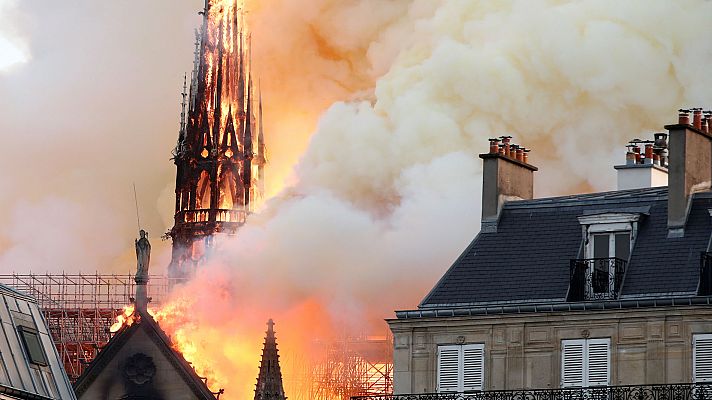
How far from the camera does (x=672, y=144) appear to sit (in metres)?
63.1

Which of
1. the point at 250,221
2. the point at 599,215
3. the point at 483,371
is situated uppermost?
the point at 250,221

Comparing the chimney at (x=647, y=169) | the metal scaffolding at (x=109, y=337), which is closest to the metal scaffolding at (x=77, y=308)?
the metal scaffolding at (x=109, y=337)

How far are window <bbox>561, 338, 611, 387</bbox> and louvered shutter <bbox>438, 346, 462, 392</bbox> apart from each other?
2.72 meters

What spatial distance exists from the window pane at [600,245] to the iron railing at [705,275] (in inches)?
121

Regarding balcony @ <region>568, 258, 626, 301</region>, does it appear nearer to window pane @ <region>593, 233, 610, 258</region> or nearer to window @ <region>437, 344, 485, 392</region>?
window pane @ <region>593, 233, 610, 258</region>

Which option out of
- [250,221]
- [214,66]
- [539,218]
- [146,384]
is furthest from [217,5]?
[539,218]

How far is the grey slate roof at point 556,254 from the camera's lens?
61094 mm

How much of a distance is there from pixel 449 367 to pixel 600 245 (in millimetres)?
4712

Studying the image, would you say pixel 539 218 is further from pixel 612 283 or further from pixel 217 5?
pixel 217 5

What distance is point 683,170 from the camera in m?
62.8

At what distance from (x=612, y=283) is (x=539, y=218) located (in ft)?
14.1

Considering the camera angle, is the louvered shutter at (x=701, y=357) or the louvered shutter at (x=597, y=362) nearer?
the louvered shutter at (x=701, y=357)

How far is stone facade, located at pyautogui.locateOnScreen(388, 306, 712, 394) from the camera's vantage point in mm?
59594

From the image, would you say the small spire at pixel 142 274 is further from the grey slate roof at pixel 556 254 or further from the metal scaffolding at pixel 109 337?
the grey slate roof at pixel 556 254
